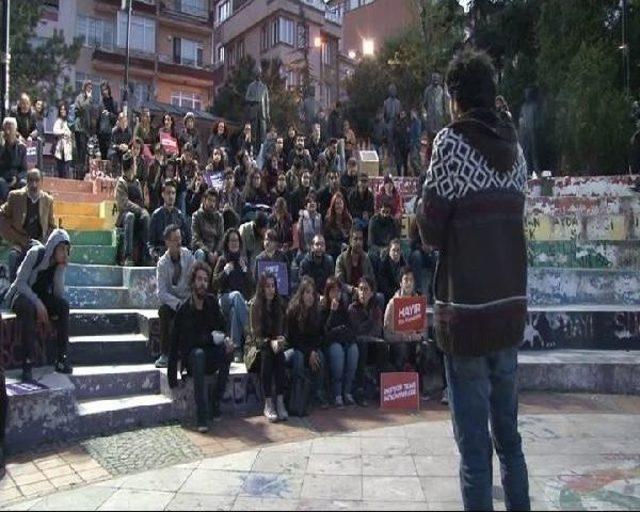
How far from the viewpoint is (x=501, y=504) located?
13.0ft

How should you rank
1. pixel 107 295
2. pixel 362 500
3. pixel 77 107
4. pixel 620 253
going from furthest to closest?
1. pixel 77 107
2. pixel 620 253
3. pixel 107 295
4. pixel 362 500

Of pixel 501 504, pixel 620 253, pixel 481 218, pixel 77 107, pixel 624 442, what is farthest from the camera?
pixel 77 107

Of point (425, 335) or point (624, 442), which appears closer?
point (624, 442)

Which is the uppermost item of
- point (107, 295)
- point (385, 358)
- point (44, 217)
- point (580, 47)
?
point (580, 47)

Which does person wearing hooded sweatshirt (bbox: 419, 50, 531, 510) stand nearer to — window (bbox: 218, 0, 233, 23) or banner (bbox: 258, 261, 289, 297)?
banner (bbox: 258, 261, 289, 297)

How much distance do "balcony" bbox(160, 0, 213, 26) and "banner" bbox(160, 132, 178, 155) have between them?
31646 mm

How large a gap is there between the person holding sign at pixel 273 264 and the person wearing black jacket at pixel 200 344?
4.93ft

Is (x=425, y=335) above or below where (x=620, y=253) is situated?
below

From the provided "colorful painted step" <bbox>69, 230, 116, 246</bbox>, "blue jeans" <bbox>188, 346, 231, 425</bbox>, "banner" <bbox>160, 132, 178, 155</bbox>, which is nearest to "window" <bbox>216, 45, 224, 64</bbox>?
"banner" <bbox>160, 132, 178, 155</bbox>

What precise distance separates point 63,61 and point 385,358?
23431 millimetres

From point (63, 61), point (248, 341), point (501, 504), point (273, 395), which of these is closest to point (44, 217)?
point (248, 341)

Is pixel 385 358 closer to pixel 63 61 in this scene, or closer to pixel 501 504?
pixel 501 504

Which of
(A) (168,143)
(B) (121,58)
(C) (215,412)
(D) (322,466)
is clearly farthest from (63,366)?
(B) (121,58)

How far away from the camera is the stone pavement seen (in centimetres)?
445
